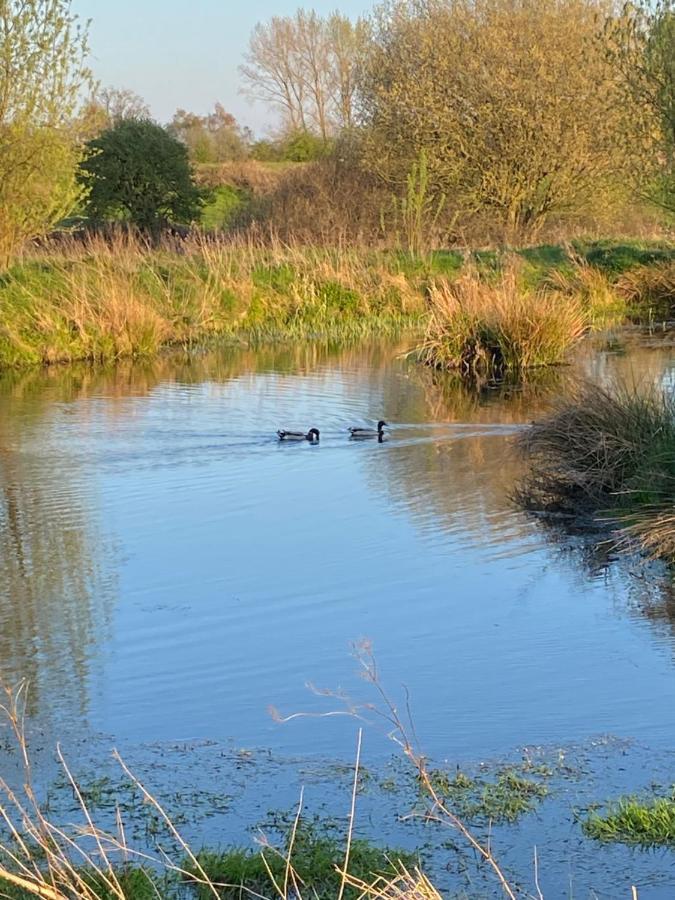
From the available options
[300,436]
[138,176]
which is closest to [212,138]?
[138,176]

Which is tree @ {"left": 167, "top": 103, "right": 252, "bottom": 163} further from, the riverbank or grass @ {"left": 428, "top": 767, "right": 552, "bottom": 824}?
grass @ {"left": 428, "top": 767, "right": 552, "bottom": 824}

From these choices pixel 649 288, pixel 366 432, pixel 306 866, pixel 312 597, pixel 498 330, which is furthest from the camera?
pixel 649 288

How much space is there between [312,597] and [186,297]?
1572 centimetres

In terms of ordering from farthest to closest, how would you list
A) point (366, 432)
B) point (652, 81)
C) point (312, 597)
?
point (652, 81), point (366, 432), point (312, 597)

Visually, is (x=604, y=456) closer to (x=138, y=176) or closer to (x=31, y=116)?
(x=31, y=116)

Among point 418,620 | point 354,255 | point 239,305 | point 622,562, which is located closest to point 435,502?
point 622,562

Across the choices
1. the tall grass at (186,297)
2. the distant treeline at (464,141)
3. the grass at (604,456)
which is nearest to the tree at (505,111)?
the distant treeline at (464,141)

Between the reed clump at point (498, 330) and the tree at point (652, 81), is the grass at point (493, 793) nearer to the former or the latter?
the reed clump at point (498, 330)

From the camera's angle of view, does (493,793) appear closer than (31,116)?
Yes

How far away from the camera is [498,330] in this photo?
18031 millimetres

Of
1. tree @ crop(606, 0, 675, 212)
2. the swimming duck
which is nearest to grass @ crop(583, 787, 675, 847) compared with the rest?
the swimming duck

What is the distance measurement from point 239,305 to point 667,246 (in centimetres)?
1144

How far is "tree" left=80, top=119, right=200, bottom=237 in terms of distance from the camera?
36406 mm

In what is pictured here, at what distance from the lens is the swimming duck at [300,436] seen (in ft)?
43.7
